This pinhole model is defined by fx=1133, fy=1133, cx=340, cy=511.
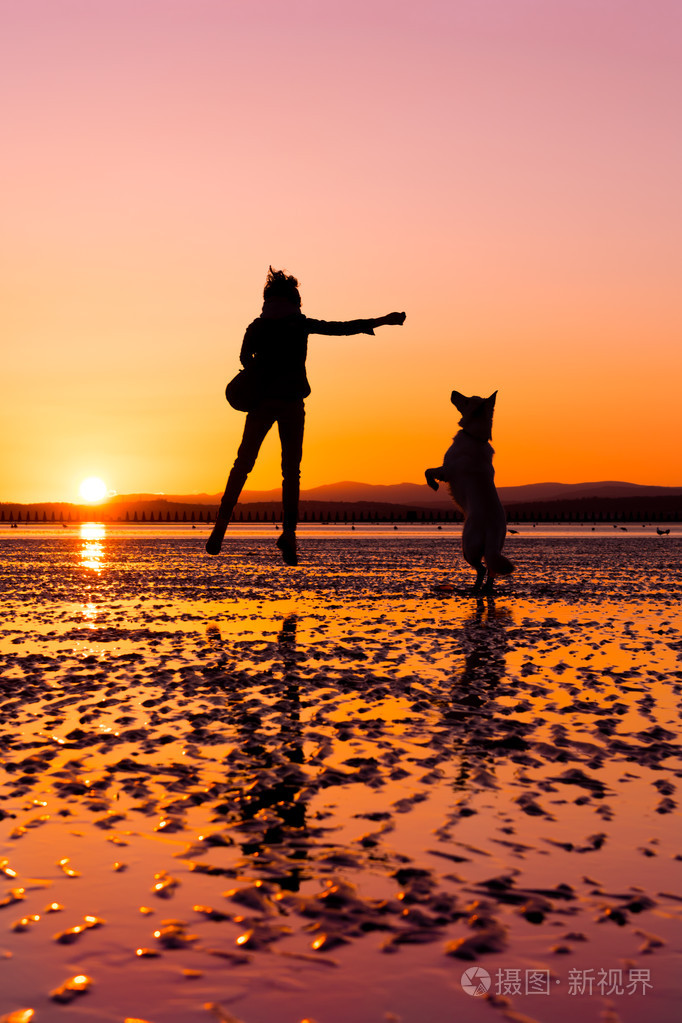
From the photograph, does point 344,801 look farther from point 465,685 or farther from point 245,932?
point 465,685

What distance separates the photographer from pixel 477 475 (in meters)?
15.7

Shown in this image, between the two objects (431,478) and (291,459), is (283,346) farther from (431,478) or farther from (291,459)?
(431,478)

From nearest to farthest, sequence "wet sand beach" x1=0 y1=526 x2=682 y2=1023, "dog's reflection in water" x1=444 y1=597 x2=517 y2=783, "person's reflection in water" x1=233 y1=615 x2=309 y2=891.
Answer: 1. "wet sand beach" x1=0 y1=526 x2=682 y2=1023
2. "person's reflection in water" x1=233 y1=615 x2=309 y2=891
3. "dog's reflection in water" x1=444 y1=597 x2=517 y2=783

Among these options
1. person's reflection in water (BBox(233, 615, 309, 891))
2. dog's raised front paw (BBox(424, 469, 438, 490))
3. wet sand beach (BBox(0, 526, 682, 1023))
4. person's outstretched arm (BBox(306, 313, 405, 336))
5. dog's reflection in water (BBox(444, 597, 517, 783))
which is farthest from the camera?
dog's raised front paw (BBox(424, 469, 438, 490))

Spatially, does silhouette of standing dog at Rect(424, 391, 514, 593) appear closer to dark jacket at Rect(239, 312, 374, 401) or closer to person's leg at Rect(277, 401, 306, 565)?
person's leg at Rect(277, 401, 306, 565)

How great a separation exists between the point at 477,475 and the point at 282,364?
13.9 feet

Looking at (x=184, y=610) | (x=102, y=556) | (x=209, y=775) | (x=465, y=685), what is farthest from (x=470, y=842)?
(x=102, y=556)

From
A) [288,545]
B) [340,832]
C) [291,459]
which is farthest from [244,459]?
[340,832]

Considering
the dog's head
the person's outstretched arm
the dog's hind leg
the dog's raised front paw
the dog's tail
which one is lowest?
the dog's tail

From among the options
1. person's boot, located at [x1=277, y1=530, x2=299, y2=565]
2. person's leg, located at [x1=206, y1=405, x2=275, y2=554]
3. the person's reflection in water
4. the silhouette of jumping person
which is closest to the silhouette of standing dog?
person's boot, located at [x1=277, y1=530, x2=299, y2=565]

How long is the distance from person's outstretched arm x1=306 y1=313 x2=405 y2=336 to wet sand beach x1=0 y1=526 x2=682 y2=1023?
11.9 ft

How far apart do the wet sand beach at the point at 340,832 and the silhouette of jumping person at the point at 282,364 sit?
2761mm

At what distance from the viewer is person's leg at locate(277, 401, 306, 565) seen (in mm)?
12914

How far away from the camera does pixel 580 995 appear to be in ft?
10.4
